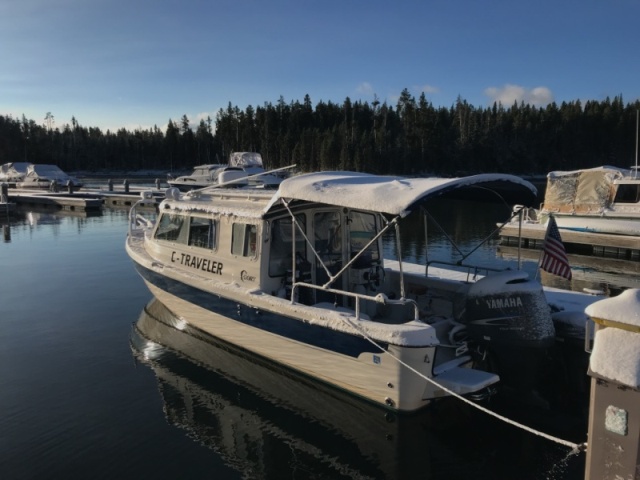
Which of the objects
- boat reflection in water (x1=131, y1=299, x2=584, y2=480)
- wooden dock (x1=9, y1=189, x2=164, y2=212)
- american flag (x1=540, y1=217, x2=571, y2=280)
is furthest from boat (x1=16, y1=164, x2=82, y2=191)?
american flag (x1=540, y1=217, x2=571, y2=280)

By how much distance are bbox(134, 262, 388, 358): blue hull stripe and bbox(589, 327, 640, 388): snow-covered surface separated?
371 centimetres

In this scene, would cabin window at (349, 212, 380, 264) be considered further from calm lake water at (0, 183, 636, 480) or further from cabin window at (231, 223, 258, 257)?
calm lake water at (0, 183, 636, 480)

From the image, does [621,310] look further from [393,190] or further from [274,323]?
[274,323]

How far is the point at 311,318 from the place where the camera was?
322 inches

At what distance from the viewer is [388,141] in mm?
90875

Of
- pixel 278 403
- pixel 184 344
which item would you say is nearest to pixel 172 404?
pixel 278 403

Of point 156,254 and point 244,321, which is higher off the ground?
point 156,254

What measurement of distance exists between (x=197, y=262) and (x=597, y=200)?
20.5 m

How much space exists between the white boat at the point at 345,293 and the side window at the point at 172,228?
0.05 m

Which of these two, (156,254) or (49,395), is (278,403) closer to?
(49,395)

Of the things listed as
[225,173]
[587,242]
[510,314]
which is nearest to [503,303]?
[510,314]

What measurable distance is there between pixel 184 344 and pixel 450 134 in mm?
94270

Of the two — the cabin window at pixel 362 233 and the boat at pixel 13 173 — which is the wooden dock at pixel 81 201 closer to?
the boat at pixel 13 173

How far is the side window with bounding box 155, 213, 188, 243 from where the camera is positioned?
449 inches
